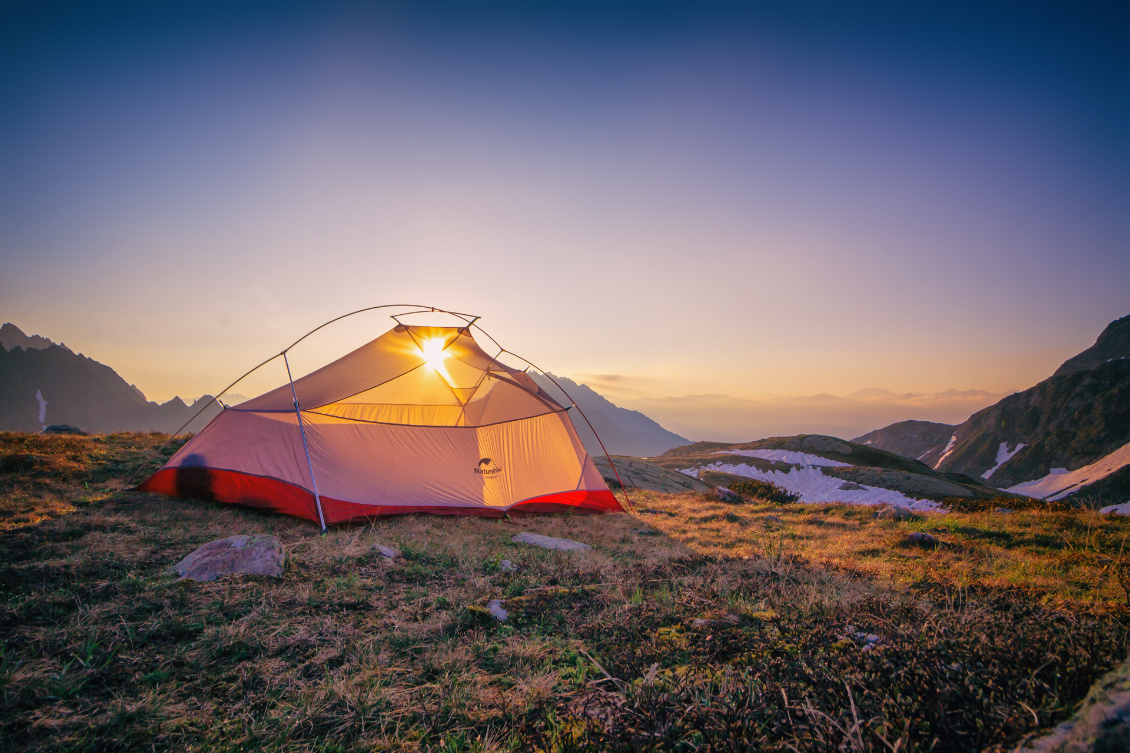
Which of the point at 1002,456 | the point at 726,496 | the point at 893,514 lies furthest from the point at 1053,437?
the point at 726,496

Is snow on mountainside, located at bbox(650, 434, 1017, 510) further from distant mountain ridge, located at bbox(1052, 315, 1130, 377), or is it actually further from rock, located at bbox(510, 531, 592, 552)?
distant mountain ridge, located at bbox(1052, 315, 1130, 377)

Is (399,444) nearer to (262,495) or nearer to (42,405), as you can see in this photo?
(262,495)

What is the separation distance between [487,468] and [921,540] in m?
8.55

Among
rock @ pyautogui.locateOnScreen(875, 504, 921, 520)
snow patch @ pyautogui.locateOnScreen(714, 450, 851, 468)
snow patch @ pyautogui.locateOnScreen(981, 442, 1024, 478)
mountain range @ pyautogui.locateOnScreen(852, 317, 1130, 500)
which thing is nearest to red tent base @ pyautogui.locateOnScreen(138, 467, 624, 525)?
rock @ pyautogui.locateOnScreen(875, 504, 921, 520)

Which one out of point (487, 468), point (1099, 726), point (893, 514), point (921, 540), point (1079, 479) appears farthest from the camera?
point (1079, 479)

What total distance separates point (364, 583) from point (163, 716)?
7.80 ft

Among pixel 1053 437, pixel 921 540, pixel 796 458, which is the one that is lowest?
pixel 1053 437

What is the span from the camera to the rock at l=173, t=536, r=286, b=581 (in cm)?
486

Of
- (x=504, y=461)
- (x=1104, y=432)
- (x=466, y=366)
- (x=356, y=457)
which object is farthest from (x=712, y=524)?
(x=1104, y=432)

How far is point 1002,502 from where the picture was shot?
13.7 meters

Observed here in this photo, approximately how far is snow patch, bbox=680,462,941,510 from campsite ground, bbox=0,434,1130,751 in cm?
1189

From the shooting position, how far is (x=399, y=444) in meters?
10.1

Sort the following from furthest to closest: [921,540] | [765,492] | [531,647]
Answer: [765,492], [921,540], [531,647]

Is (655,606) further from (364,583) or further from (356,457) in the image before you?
(356,457)
